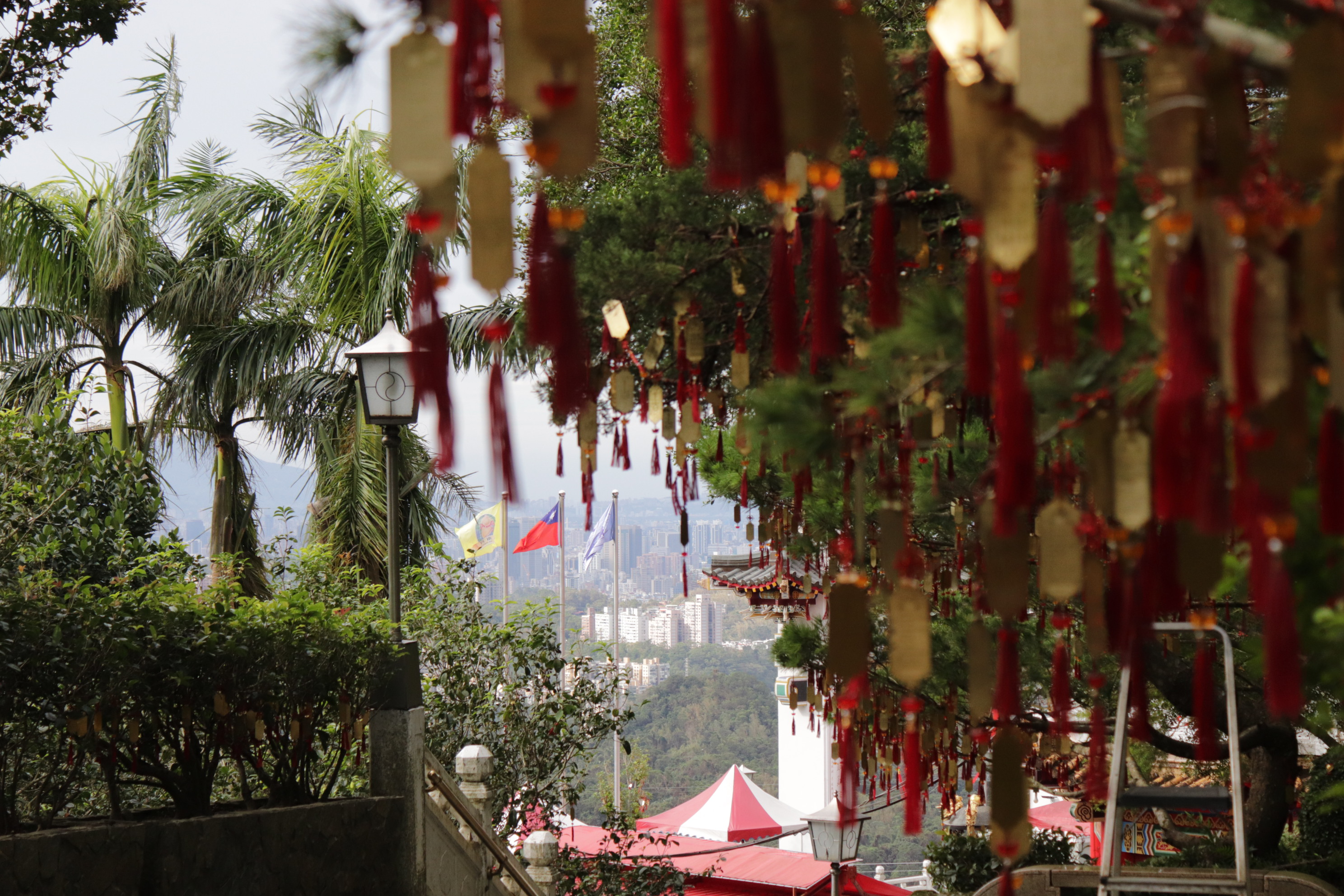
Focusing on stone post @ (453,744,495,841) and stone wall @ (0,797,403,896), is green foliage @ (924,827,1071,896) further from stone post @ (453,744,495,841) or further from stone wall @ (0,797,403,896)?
stone wall @ (0,797,403,896)

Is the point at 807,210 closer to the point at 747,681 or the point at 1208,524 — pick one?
the point at 1208,524

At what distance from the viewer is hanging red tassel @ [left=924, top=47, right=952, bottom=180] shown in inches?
47.7

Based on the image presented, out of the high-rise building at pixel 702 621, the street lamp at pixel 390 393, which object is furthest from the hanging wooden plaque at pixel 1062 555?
the high-rise building at pixel 702 621

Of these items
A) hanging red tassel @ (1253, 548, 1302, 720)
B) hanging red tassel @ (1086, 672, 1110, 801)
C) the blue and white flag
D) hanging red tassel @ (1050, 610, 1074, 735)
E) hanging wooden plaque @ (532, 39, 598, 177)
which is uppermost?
hanging wooden plaque @ (532, 39, 598, 177)

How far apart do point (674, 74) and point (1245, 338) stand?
0.56 meters

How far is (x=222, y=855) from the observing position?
4.93m

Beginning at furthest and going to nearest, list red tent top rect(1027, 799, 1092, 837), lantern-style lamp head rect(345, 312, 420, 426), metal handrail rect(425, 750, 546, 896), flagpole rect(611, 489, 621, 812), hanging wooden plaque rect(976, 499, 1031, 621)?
flagpole rect(611, 489, 621, 812) → red tent top rect(1027, 799, 1092, 837) → metal handrail rect(425, 750, 546, 896) → lantern-style lamp head rect(345, 312, 420, 426) → hanging wooden plaque rect(976, 499, 1031, 621)

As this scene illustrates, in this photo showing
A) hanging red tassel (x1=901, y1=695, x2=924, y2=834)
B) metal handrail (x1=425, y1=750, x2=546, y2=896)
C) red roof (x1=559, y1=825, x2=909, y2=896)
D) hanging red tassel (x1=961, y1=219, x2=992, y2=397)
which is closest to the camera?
hanging red tassel (x1=961, y1=219, x2=992, y2=397)

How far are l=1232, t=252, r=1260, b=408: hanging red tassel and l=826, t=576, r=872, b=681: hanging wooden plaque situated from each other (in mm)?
553

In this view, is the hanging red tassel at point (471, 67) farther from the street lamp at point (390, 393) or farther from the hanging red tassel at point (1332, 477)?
the street lamp at point (390, 393)

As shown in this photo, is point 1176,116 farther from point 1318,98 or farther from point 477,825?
point 477,825

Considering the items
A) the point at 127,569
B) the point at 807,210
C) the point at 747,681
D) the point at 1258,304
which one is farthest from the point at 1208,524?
the point at 747,681

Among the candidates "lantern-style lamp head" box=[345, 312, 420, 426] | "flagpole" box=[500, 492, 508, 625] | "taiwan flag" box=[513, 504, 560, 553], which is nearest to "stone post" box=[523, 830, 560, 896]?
"lantern-style lamp head" box=[345, 312, 420, 426]

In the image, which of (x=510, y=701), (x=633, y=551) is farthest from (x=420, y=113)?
(x=633, y=551)
